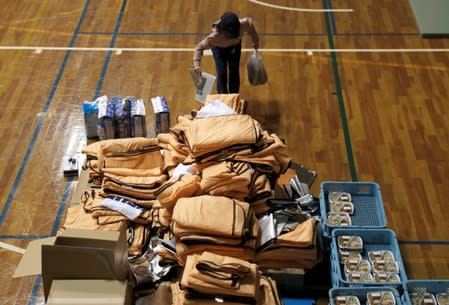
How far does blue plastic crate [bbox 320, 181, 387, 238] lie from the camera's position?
6.75m

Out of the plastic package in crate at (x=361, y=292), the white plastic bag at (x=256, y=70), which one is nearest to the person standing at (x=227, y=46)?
the white plastic bag at (x=256, y=70)

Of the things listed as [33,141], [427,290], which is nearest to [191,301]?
[427,290]

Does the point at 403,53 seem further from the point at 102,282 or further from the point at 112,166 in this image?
the point at 102,282

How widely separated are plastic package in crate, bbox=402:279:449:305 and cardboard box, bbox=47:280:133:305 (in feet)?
8.10

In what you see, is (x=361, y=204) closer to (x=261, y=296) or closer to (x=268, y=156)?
(x=268, y=156)

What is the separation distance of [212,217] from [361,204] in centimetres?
180

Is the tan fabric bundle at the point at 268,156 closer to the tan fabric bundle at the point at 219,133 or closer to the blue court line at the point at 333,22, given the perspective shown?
the tan fabric bundle at the point at 219,133

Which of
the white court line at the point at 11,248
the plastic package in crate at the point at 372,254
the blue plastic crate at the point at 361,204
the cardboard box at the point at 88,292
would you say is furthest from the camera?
the white court line at the point at 11,248

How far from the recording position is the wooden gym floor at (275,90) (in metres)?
7.50

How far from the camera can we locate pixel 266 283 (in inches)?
234

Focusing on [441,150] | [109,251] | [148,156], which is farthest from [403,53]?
[109,251]

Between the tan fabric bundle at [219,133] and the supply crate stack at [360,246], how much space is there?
3.25ft

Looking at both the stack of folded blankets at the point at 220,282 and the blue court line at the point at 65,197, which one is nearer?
the stack of folded blankets at the point at 220,282

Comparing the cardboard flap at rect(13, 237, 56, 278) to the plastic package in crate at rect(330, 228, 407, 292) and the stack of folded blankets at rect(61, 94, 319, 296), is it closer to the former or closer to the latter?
the stack of folded blankets at rect(61, 94, 319, 296)
